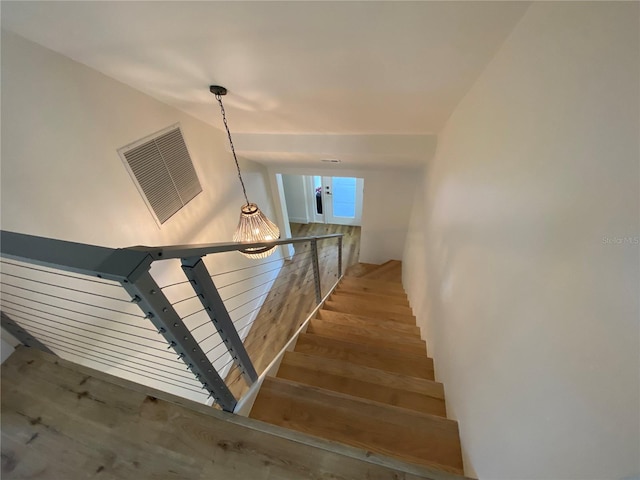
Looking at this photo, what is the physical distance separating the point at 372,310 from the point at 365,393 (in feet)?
4.30

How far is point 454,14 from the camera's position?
0.96 m

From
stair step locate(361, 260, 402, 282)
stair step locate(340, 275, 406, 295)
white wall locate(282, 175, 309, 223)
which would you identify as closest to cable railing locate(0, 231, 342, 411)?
stair step locate(340, 275, 406, 295)

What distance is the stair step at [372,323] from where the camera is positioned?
8.13ft

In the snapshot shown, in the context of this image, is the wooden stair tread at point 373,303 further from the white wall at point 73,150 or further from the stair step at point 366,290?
the white wall at point 73,150

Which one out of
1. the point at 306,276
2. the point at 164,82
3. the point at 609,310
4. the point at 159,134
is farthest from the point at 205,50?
the point at 306,276

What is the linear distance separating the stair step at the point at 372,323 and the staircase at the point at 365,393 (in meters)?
0.01

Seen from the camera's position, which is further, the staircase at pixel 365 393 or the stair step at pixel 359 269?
the stair step at pixel 359 269

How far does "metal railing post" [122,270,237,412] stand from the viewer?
661 mm

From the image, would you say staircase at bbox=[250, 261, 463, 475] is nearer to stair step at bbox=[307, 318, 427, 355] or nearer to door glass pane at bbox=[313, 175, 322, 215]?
stair step at bbox=[307, 318, 427, 355]

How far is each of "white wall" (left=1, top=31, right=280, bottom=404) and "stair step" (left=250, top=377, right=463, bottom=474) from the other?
4.21 ft

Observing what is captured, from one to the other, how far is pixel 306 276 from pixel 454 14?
3.96m

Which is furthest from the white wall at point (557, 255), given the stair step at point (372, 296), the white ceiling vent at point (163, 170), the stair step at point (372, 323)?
the white ceiling vent at point (163, 170)

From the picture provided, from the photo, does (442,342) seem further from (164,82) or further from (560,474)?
(164,82)

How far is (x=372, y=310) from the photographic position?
9.53 feet
